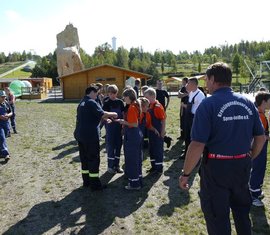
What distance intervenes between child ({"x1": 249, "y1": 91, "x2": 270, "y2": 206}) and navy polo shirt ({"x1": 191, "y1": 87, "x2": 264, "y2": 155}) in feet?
6.33

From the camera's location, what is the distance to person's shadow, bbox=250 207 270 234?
14.9ft

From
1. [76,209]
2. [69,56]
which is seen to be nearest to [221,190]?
[76,209]

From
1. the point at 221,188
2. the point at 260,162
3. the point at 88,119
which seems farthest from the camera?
the point at 88,119

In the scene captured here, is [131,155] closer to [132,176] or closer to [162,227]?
[132,176]

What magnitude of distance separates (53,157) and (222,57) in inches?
4654

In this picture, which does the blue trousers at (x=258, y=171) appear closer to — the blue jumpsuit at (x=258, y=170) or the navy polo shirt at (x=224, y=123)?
the blue jumpsuit at (x=258, y=170)

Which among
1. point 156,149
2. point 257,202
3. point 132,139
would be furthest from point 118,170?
point 257,202

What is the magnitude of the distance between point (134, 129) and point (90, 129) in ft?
2.63

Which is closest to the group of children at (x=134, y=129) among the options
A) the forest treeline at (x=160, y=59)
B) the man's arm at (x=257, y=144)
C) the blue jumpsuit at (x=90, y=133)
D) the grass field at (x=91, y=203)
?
the grass field at (x=91, y=203)

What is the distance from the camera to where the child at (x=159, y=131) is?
705 centimetres

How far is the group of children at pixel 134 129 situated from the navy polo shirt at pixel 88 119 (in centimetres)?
41

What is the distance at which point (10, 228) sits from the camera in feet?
15.9

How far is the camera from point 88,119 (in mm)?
6004

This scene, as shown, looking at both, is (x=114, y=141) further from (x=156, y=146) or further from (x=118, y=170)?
(x=156, y=146)
